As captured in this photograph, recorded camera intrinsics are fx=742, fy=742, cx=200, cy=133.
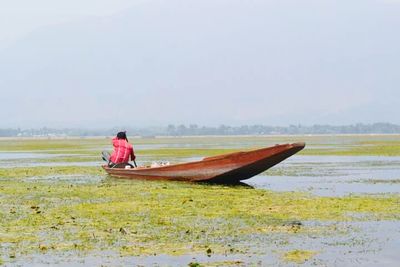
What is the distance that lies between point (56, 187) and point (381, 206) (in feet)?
40.6

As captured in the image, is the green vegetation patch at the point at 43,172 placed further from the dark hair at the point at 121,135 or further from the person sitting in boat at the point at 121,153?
the dark hair at the point at 121,135

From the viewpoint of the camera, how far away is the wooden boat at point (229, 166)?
91.5ft

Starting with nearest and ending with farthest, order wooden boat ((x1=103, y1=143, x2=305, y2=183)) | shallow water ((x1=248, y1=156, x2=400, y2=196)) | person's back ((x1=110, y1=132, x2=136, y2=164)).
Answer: shallow water ((x1=248, y1=156, x2=400, y2=196)) < wooden boat ((x1=103, y1=143, x2=305, y2=183)) < person's back ((x1=110, y1=132, x2=136, y2=164))

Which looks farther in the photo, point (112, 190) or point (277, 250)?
point (112, 190)

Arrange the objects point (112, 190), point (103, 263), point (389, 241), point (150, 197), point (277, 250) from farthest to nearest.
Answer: point (112, 190) → point (150, 197) → point (389, 241) → point (277, 250) → point (103, 263)

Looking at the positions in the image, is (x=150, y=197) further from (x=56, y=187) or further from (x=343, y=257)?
(x=343, y=257)

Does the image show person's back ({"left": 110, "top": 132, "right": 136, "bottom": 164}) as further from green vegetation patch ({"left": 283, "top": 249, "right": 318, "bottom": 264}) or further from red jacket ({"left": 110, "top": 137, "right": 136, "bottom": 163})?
green vegetation patch ({"left": 283, "top": 249, "right": 318, "bottom": 264})

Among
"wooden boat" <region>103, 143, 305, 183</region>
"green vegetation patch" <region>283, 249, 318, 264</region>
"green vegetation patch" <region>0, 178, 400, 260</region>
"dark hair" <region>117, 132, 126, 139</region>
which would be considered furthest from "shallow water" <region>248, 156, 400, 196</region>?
"green vegetation patch" <region>283, 249, 318, 264</region>

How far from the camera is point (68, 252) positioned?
13.4 metres

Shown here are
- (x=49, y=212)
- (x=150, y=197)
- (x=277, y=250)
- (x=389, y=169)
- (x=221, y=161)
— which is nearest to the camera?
(x=277, y=250)

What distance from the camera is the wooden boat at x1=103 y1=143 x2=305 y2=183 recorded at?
27891 mm

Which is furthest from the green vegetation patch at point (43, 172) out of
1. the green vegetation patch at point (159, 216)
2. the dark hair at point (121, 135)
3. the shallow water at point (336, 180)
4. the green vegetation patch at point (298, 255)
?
the green vegetation patch at point (298, 255)

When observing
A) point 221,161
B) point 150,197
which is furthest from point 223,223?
point 221,161

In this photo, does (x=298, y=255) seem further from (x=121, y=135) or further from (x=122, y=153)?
(x=122, y=153)
